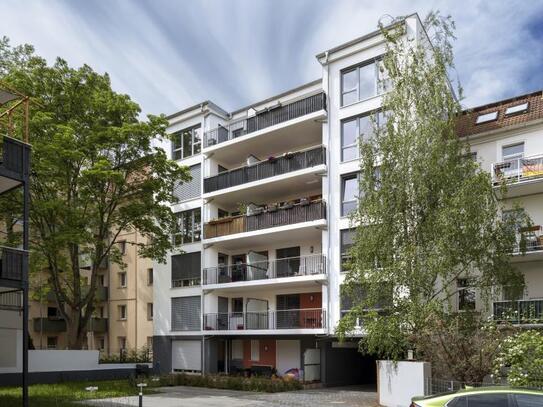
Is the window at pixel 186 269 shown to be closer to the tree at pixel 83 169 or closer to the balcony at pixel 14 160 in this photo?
the tree at pixel 83 169

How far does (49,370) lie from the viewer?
25078 mm

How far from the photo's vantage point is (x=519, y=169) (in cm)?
2153

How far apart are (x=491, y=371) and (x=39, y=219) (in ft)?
65.7

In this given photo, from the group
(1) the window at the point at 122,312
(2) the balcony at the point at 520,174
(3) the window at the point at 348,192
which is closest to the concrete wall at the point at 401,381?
(2) the balcony at the point at 520,174

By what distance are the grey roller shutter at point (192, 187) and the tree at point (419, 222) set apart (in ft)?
44.0

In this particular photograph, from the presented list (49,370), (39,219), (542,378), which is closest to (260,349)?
(49,370)

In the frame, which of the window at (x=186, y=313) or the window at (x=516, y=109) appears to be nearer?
the window at (x=516, y=109)

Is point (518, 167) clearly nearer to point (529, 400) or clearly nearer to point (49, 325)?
point (529, 400)

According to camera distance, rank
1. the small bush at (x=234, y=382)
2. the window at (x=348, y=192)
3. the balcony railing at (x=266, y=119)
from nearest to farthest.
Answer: the small bush at (x=234, y=382), the window at (x=348, y=192), the balcony railing at (x=266, y=119)

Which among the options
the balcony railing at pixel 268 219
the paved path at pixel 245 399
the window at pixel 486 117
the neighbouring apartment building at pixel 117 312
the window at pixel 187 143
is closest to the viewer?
the paved path at pixel 245 399

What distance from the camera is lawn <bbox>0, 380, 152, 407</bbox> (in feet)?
56.7

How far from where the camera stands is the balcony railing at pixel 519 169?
20625 millimetres

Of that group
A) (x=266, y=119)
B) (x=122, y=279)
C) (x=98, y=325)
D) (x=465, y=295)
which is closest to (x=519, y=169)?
(x=465, y=295)

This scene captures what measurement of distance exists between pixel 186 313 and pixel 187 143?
968 cm
